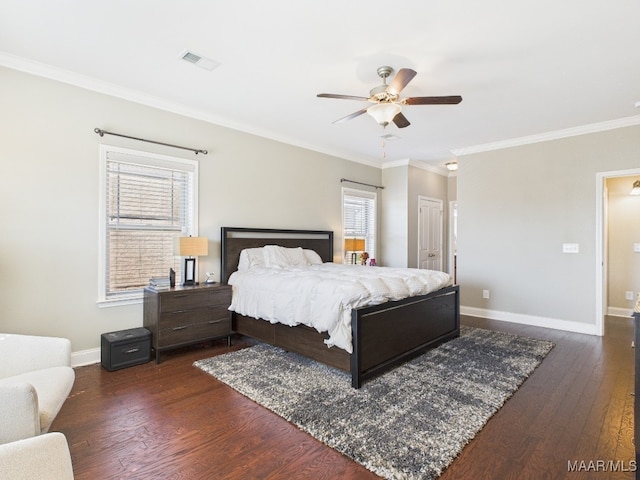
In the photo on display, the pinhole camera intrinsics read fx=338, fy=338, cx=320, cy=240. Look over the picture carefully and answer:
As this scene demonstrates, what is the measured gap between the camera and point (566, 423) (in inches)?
92.3

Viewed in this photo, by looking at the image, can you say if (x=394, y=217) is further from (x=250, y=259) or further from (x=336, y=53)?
(x=336, y=53)

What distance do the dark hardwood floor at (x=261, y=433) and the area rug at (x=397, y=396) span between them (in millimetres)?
87

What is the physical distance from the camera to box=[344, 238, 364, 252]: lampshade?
239 inches

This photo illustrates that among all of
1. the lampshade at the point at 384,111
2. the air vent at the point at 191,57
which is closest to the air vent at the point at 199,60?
the air vent at the point at 191,57

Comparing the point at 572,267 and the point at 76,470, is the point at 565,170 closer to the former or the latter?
the point at 572,267

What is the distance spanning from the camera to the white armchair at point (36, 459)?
1.06 meters

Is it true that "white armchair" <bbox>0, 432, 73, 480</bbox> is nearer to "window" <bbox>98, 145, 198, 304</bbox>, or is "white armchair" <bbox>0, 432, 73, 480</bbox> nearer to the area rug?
the area rug

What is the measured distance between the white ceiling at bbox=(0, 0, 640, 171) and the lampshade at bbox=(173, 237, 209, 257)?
61.8 inches

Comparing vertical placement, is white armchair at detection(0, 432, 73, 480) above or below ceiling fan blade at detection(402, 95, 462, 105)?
below

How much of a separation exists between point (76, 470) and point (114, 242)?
2314 mm

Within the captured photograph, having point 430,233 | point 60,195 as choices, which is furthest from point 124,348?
point 430,233

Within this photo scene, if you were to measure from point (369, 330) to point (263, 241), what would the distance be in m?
2.43

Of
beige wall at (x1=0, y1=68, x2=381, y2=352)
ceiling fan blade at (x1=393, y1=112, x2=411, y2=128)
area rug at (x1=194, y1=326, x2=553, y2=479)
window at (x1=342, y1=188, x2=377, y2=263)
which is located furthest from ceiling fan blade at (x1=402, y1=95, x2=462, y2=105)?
window at (x1=342, y1=188, x2=377, y2=263)

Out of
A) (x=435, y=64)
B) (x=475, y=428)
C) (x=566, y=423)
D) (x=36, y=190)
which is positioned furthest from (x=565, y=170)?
(x=36, y=190)
